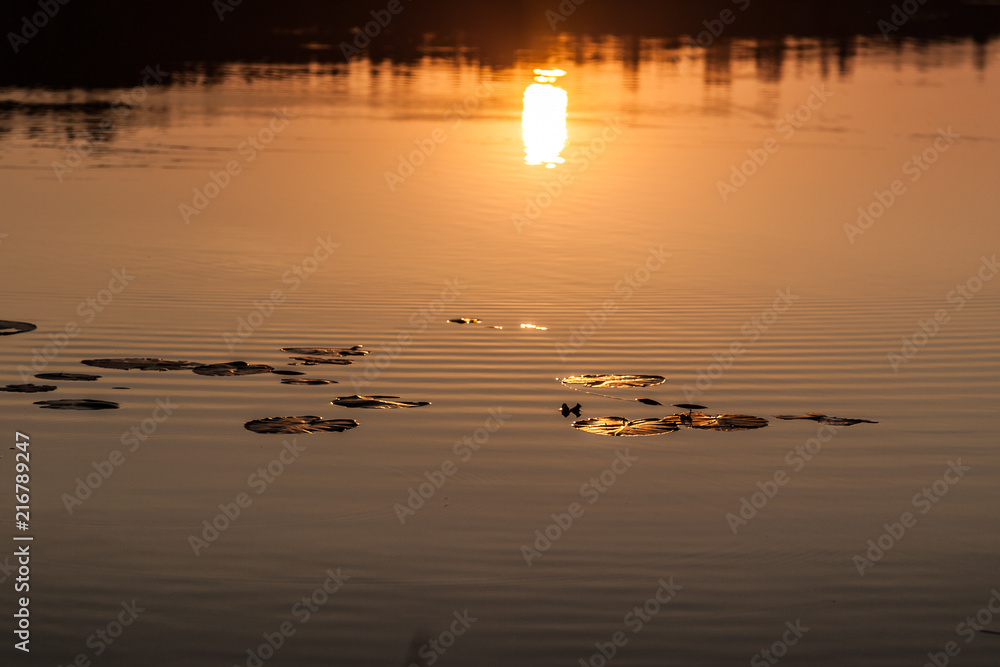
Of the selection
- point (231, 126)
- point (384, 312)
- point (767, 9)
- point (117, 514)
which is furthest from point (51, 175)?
point (767, 9)

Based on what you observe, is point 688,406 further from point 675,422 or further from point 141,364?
point 141,364

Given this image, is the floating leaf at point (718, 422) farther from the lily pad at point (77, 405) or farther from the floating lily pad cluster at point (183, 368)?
the lily pad at point (77, 405)

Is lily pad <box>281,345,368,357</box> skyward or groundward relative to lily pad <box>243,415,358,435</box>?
groundward

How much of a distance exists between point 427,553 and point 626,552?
0.84 m

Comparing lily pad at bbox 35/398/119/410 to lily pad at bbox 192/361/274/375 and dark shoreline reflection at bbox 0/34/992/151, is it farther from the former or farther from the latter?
dark shoreline reflection at bbox 0/34/992/151

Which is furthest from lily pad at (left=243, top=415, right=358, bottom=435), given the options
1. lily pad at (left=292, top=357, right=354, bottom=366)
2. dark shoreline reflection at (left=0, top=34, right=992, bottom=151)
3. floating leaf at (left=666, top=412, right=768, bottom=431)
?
dark shoreline reflection at (left=0, top=34, right=992, bottom=151)

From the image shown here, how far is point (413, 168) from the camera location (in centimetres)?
1575

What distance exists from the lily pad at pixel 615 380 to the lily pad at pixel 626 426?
65cm

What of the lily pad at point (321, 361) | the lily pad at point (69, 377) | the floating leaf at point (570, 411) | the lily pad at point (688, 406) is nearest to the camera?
the floating leaf at point (570, 411)

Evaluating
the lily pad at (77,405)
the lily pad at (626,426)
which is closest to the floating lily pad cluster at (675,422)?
the lily pad at (626,426)

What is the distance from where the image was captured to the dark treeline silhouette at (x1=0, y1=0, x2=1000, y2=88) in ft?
91.0

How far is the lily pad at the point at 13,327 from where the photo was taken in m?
8.16

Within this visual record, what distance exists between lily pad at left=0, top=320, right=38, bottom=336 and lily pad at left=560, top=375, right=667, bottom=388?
3.72 meters

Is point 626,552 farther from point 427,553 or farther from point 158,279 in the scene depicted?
point 158,279
